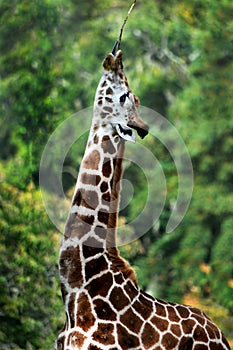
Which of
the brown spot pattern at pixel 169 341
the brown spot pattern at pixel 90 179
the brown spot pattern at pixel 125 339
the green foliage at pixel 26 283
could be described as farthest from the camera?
the green foliage at pixel 26 283

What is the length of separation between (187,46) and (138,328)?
2233 centimetres

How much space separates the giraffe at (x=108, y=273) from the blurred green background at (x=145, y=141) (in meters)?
4.90

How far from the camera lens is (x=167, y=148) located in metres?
24.1

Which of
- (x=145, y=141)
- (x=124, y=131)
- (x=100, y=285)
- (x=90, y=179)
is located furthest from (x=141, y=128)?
(x=145, y=141)

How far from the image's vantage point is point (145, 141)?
25406 mm

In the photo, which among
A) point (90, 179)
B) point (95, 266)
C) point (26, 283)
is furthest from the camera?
point (26, 283)

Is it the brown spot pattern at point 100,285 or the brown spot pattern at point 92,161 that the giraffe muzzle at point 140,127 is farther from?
the brown spot pattern at point 100,285

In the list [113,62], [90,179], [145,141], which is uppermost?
[145,141]

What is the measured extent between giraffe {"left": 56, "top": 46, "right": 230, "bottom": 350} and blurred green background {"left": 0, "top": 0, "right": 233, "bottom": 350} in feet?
16.1

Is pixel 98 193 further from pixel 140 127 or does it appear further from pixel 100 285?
pixel 100 285

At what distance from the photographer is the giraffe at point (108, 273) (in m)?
6.99

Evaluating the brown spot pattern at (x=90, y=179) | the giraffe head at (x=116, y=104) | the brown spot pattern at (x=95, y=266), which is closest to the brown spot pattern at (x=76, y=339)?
the brown spot pattern at (x=95, y=266)

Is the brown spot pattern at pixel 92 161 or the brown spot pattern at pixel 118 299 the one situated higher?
the brown spot pattern at pixel 92 161

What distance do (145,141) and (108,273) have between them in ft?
60.0
